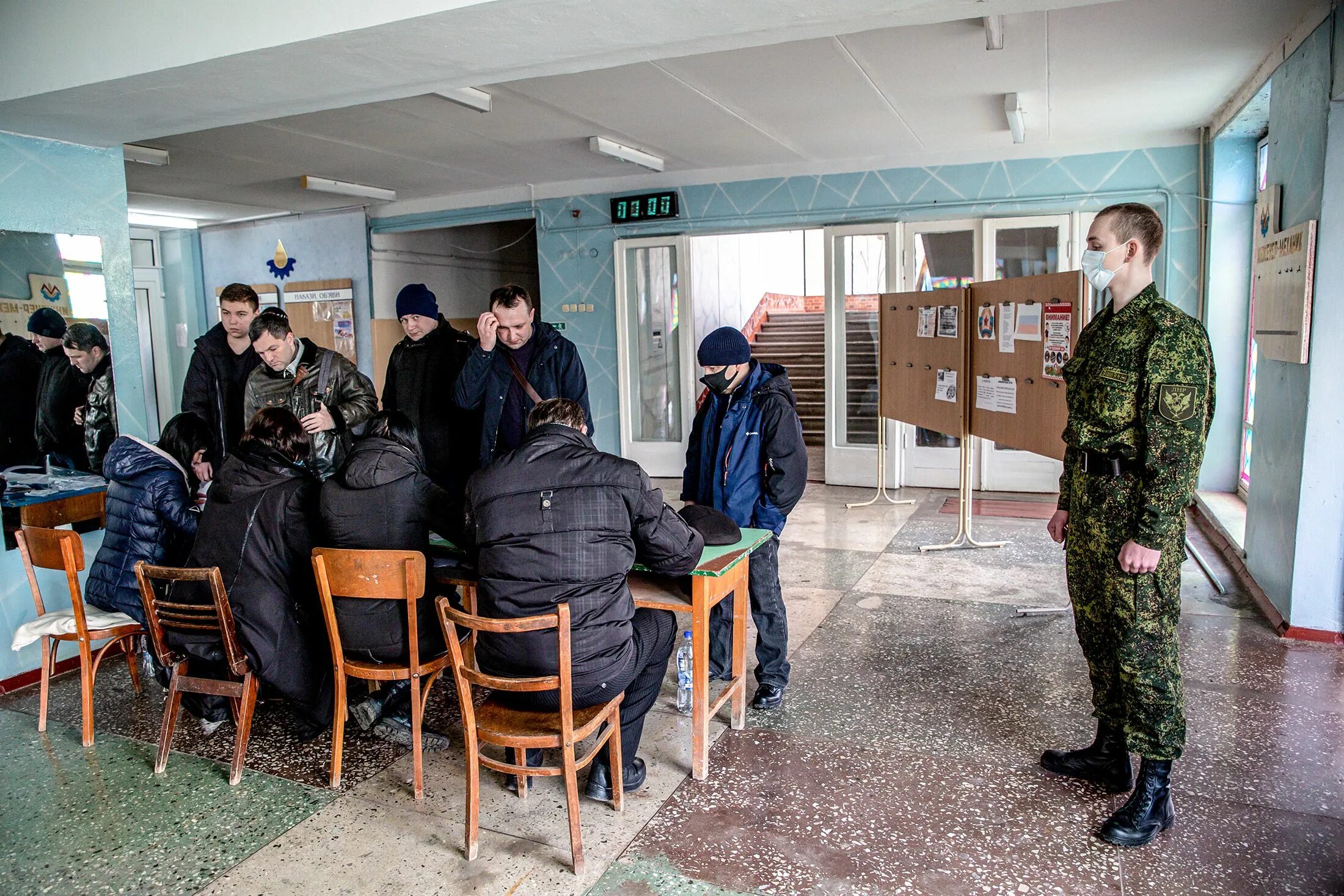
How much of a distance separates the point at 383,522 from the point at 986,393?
348 cm

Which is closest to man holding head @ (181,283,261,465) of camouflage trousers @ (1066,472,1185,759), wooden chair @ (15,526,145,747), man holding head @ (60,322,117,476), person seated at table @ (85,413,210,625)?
man holding head @ (60,322,117,476)

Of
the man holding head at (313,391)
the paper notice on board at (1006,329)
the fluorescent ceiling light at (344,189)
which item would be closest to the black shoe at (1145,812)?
the paper notice on board at (1006,329)

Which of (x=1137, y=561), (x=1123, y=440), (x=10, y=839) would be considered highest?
(x=1123, y=440)

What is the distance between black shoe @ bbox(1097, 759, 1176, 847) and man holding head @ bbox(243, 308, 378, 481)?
309 centimetres

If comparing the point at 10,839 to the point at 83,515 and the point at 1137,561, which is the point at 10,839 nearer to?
the point at 83,515

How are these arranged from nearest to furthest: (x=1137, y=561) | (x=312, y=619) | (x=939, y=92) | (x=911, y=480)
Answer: (x=1137, y=561)
(x=312, y=619)
(x=939, y=92)
(x=911, y=480)

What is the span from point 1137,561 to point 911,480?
17.3 feet

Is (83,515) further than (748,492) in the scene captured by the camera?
Yes

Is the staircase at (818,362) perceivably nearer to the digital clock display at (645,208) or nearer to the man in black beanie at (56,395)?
the digital clock display at (645,208)

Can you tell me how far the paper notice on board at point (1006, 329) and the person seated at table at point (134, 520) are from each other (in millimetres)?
3870

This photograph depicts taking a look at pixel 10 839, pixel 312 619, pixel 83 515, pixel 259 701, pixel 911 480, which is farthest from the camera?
pixel 911 480

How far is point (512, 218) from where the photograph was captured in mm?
8555

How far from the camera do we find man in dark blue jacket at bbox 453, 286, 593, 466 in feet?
12.5

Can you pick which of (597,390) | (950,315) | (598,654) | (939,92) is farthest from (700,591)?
(597,390)
